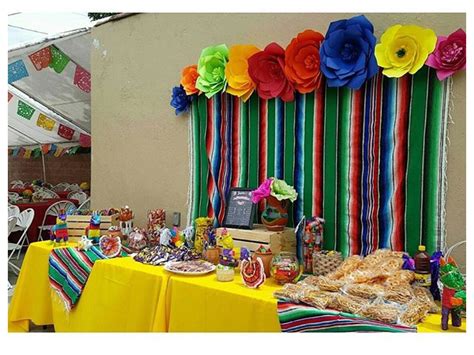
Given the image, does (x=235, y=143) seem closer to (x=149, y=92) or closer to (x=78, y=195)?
(x=149, y=92)

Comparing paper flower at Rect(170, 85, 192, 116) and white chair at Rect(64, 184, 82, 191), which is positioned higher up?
paper flower at Rect(170, 85, 192, 116)

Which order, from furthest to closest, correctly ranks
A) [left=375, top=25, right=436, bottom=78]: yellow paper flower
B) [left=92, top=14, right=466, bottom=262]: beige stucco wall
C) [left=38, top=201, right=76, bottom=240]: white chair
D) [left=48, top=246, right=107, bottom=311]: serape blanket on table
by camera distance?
[left=38, top=201, right=76, bottom=240]: white chair → [left=92, top=14, right=466, bottom=262]: beige stucco wall → [left=48, top=246, right=107, bottom=311]: serape blanket on table → [left=375, top=25, right=436, bottom=78]: yellow paper flower

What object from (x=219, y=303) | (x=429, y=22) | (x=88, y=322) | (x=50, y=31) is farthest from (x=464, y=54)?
(x=50, y=31)

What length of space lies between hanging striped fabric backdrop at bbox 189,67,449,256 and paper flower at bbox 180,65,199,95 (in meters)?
0.16

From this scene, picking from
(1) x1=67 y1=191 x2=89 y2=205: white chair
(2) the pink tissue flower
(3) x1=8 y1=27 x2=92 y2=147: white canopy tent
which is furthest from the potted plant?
(1) x1=67 y1=191 x2=89 y2=205: white chair

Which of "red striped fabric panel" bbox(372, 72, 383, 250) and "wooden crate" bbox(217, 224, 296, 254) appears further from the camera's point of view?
"wooden crate" bbox(217, 224, 296, 254)

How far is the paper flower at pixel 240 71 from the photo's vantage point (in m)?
2.62

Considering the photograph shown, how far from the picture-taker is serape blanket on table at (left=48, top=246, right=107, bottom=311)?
2.59 meters

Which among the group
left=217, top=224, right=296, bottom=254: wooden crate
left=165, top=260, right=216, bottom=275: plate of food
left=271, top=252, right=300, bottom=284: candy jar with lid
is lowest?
left=165, top=260, right=216, bottom=275: plate of food

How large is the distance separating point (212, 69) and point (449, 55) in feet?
4.50

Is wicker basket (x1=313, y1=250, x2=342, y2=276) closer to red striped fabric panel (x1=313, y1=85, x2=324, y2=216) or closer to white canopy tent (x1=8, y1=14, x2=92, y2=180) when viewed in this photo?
red striped fabric panel (x1=313, y1=85, x2=324, y2=216)

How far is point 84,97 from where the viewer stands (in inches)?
225

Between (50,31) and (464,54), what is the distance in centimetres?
399

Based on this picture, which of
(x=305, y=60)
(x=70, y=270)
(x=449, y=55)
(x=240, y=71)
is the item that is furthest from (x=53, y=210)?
(x=449, y=55)
